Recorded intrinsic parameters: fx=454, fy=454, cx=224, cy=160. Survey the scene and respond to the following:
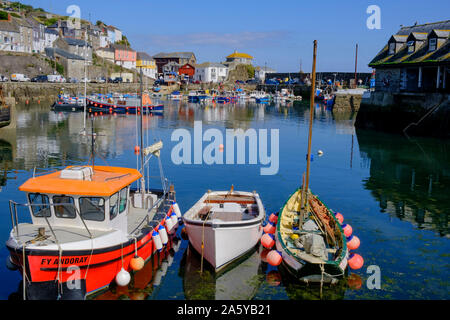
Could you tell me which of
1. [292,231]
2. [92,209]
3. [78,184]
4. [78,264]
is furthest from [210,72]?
[78,264]

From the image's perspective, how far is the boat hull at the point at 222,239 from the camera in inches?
580

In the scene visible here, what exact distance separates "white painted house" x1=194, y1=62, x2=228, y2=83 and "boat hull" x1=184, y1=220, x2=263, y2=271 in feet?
460

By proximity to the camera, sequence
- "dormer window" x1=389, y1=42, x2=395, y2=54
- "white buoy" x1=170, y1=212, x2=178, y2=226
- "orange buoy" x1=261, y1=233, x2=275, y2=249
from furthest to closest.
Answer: "dormer window" x1=389, y1=42, x2=395, y2=54
"white buoy" x1=170, y1=212, x2=178, y2=226
"orange buoy" x1=261, y1=233, x2=275, y2=249

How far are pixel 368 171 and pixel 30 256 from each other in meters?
26.0

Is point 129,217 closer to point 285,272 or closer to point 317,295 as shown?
point 285,272

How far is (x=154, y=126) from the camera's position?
57.5 metres

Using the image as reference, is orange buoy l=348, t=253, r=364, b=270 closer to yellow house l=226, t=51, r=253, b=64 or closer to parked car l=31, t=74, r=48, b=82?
parked car l=31, t=74, r=48, b=82

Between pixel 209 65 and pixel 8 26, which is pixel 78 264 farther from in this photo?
pixel 209 65

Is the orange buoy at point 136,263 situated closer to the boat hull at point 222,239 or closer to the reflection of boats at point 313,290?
the boat hull at point 222,239

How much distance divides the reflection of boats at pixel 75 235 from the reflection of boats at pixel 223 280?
1.55m

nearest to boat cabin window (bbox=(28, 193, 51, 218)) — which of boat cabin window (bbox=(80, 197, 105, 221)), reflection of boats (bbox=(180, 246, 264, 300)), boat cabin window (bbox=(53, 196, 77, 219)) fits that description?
boat cabin window (bbox=(53, 196, 77, 219))

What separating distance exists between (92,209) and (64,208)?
30.9 inches

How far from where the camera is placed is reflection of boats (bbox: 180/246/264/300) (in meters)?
13.9

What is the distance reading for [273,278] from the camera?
1506cm
